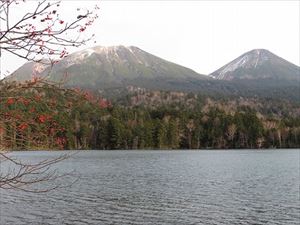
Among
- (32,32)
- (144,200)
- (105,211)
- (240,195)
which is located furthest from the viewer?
(240,195)

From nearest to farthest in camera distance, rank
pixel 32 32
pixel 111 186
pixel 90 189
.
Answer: pixel 32 32
pixel 90 189
pixel 111 186

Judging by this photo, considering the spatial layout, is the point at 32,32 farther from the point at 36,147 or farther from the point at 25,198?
the point at 25,198

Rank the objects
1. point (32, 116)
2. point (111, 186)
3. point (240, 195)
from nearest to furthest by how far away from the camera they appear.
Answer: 1. point (32, 116)
2. point (240, 195)
3. point (111, 186)

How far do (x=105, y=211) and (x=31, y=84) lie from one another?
28417 mm

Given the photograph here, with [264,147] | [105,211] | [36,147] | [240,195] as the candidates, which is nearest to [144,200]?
[105,211]

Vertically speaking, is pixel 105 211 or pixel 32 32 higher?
pixel 32 32

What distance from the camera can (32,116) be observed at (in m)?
7.52

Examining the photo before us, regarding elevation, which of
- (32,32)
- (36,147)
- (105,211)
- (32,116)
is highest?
(32,32)

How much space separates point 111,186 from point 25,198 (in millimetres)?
12539

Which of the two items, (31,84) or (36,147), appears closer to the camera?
(31,84)

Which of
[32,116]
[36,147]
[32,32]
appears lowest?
[36,147]

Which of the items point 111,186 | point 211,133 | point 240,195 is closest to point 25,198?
point 111,186

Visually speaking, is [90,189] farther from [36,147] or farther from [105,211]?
[36,147]

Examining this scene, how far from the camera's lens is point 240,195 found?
1671 inches
